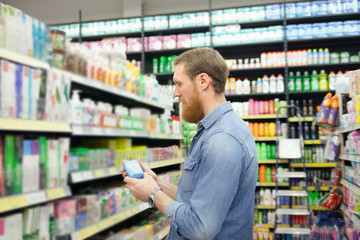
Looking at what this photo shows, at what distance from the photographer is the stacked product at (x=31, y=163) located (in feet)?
5.04

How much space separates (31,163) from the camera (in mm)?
1670

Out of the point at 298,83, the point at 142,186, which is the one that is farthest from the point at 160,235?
the point at 298,83

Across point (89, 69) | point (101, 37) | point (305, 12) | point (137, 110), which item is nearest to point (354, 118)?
point (137, 110)

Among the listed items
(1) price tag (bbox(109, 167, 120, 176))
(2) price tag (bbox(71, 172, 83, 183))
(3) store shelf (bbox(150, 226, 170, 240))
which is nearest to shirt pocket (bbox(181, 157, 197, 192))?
(2) price tag (bbox(71, 172, 83, 183))

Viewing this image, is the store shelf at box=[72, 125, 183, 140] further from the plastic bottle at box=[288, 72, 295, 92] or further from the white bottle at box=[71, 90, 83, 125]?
the plastic bottle at box=[288, 72, 295, 92]

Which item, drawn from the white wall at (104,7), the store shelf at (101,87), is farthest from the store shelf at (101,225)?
the white wall at (104,7)

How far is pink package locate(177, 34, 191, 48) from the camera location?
6.82 metres

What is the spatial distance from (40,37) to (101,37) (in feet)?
19.2

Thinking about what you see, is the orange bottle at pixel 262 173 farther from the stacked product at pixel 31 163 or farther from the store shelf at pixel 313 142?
the stacked product at pixel 31 163

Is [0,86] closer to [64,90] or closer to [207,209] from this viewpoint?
[64,90]

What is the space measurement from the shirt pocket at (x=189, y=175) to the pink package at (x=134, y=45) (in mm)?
5785

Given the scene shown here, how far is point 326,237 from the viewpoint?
404 centimetres

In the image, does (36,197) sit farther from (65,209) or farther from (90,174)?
(90,174)

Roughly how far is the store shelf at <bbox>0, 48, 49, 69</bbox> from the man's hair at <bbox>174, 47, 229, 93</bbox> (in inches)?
28.4
